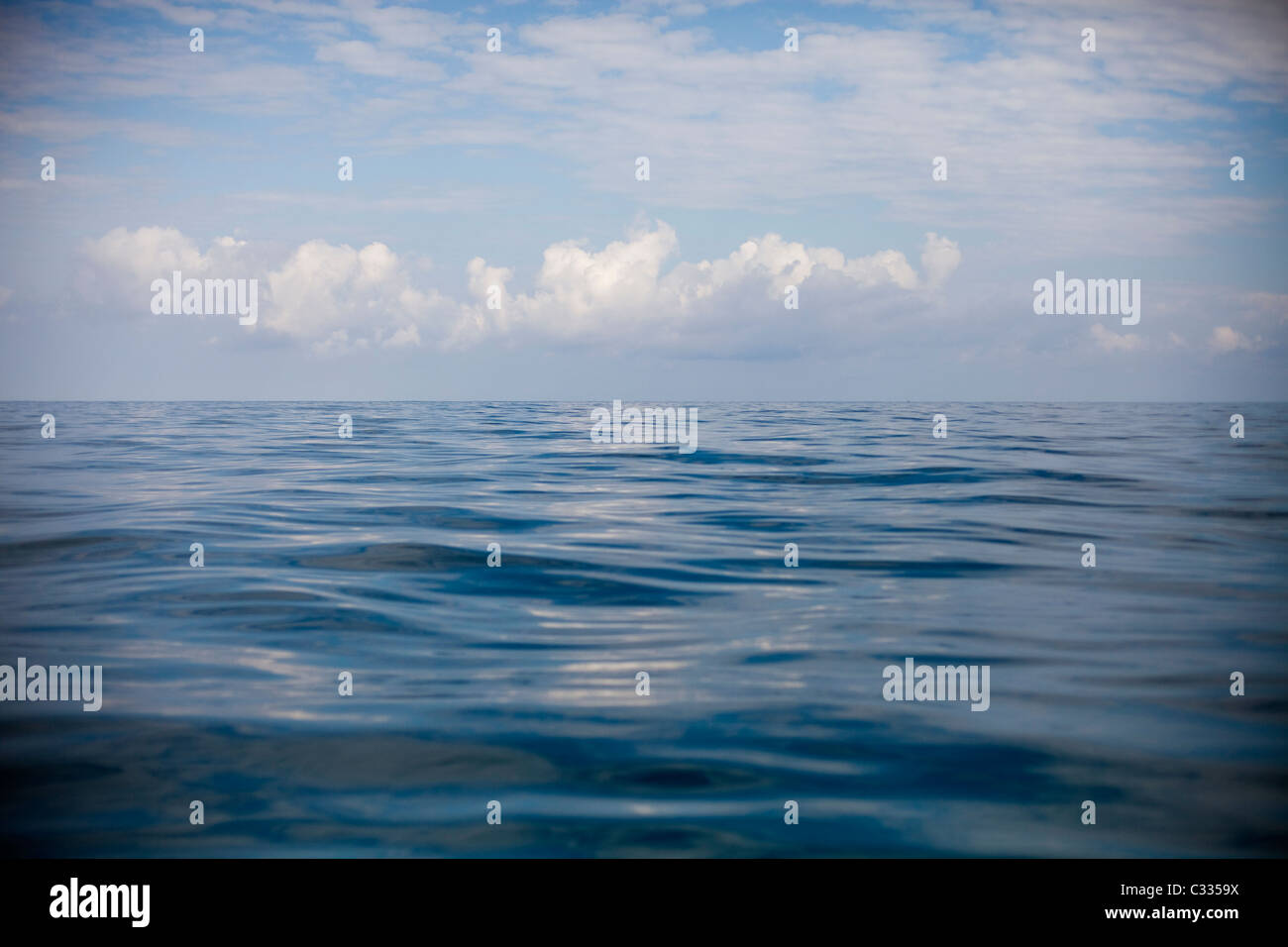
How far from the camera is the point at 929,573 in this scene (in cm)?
1080

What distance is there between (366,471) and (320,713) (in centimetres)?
1522

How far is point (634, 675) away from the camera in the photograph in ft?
23.9

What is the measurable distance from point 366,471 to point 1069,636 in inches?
632

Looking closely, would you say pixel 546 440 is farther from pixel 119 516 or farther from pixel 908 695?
pixel 908 695

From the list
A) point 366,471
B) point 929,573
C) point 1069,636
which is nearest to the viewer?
point 1069,636

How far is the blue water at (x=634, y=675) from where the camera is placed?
5027 mm

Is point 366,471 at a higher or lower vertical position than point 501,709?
higher

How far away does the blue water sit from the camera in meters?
5.03

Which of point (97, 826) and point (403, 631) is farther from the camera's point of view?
point (403, 631)
